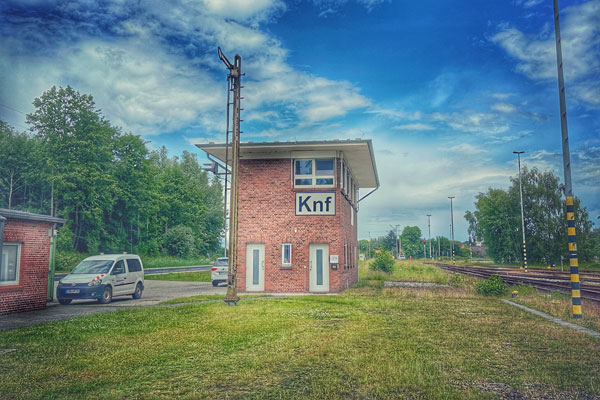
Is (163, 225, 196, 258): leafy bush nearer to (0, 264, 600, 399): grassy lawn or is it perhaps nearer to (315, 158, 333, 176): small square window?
(315, 158, 333, 176): small square window

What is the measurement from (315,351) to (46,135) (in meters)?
41.1

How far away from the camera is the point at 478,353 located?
7867mm

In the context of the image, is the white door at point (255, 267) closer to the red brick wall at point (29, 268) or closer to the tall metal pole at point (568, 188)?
the red brick wall at point (29, 268)

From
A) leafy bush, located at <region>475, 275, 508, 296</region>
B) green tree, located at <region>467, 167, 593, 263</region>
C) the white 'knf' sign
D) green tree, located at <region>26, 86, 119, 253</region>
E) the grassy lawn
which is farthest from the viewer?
green tree, located at <region>467, 167, 593, 263</region>

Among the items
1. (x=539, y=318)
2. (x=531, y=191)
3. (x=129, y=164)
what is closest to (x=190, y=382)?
(x=539, y=318)

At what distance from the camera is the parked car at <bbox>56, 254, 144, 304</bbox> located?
1627 cm

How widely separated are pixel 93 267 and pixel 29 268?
3.52 meters

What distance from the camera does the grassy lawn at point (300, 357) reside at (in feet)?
18.8

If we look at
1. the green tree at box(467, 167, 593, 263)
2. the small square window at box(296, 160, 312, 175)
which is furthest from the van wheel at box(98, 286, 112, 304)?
the green tree at box(467, 167, 593, 263)

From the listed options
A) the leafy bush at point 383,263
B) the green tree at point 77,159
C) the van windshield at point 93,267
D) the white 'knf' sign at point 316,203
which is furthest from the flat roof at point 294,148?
the green tree at point 77,159

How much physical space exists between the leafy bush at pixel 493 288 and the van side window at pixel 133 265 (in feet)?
49.4

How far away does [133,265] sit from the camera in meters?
19.0

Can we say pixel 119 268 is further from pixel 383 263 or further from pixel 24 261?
pixel 383 263

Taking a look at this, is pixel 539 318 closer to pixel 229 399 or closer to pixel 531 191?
pixel 229 399
